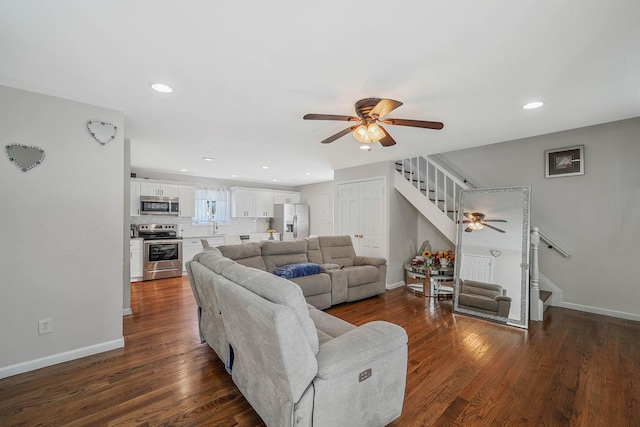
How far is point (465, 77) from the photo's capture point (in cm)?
219

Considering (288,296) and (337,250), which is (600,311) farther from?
(288,296)

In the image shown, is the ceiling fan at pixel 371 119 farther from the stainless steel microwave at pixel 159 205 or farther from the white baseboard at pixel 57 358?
the stainless steel microwave at pixel 159 205

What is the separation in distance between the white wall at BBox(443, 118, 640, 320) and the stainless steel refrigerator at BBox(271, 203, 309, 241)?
5.48m

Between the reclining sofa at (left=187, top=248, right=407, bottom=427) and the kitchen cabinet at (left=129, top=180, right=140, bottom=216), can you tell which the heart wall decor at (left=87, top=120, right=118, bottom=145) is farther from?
the kitchen cabinet at (left=129, top=180, right=140, bottom=216)

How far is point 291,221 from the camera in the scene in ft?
26.9

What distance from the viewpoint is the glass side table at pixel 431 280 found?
4.41 meters

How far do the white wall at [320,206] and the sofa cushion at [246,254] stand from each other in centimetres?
403

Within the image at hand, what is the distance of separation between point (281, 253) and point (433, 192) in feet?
10.9

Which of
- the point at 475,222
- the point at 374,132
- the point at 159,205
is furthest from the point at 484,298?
the point at 159,205

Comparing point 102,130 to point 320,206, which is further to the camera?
point 320,206

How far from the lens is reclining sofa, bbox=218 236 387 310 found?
154 inches

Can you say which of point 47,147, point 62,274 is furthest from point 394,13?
point 62,274

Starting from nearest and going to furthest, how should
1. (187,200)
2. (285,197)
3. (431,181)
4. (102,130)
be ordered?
(102,130), (431,181), (187,200), (285,197)

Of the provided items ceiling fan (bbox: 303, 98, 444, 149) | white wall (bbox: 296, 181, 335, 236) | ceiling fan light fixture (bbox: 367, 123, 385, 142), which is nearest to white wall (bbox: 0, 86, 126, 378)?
ceiling fan (bbox: 303, 98, 444, 149)
